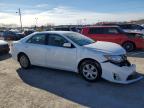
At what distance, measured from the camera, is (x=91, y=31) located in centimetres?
1543

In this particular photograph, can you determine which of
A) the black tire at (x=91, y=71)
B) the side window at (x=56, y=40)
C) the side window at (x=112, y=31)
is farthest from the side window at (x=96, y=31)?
the black tire at (x=91, y=71)

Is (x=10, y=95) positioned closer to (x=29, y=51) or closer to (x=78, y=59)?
(x=78, y=59)

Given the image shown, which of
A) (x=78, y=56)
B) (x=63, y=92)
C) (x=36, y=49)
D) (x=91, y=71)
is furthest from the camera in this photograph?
(x=36, y=49)

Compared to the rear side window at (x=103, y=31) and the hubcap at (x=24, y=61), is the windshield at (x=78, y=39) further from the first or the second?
the rear side window at (x=103, y=31)

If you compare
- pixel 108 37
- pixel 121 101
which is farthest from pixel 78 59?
pixel 108 37

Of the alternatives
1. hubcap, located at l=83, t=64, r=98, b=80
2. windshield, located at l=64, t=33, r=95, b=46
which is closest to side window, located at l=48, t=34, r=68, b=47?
windshield, located at l=64, t=33, r=95, b=46

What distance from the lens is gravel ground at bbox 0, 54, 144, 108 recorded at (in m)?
5.64

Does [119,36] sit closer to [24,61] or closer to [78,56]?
[24,61]

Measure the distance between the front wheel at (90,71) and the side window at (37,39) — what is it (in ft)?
6.62

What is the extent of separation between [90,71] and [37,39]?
2681 mm

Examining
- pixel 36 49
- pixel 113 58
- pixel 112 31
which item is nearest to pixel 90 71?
pixel 113 58

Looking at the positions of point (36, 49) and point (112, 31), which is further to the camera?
point (112, 31)

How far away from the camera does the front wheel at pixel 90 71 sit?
713 centimetres

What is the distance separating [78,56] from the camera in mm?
7500
